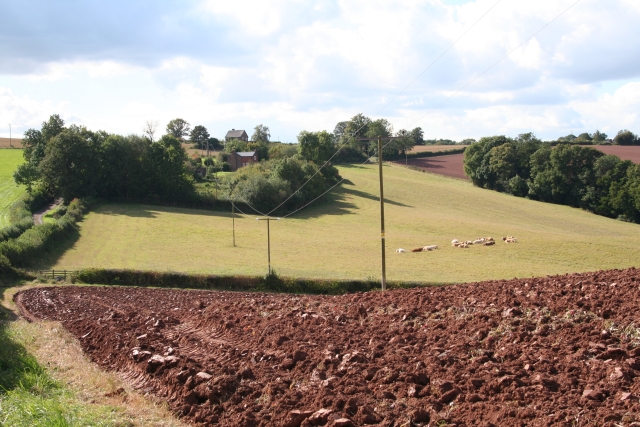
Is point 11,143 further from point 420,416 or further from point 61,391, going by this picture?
point 420,416

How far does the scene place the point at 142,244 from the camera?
60.6m

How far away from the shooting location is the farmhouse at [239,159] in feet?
450

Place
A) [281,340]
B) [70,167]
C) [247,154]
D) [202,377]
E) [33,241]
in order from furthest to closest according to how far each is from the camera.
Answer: [247,154], [70,167], [33,241], [281,340], [202,377]

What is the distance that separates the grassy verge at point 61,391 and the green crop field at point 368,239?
2592 cm

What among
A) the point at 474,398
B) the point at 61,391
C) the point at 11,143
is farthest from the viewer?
the point at 11,143

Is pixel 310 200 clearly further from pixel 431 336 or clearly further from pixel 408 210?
pixel 431 336

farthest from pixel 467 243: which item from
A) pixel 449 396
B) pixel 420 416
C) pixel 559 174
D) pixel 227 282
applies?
pixel 420 416

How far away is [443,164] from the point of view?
5758 inches

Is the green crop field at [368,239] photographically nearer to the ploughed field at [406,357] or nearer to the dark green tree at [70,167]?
the dark green tree at [70,167]

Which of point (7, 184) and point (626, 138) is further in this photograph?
point (626, 138)

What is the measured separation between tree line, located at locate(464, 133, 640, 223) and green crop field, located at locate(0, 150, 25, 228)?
8471 cm

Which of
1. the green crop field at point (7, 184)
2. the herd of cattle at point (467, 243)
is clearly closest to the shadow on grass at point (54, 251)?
the green crop field at point (7, 184)

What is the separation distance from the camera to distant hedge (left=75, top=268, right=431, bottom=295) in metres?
40.1

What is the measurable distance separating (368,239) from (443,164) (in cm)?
8325
